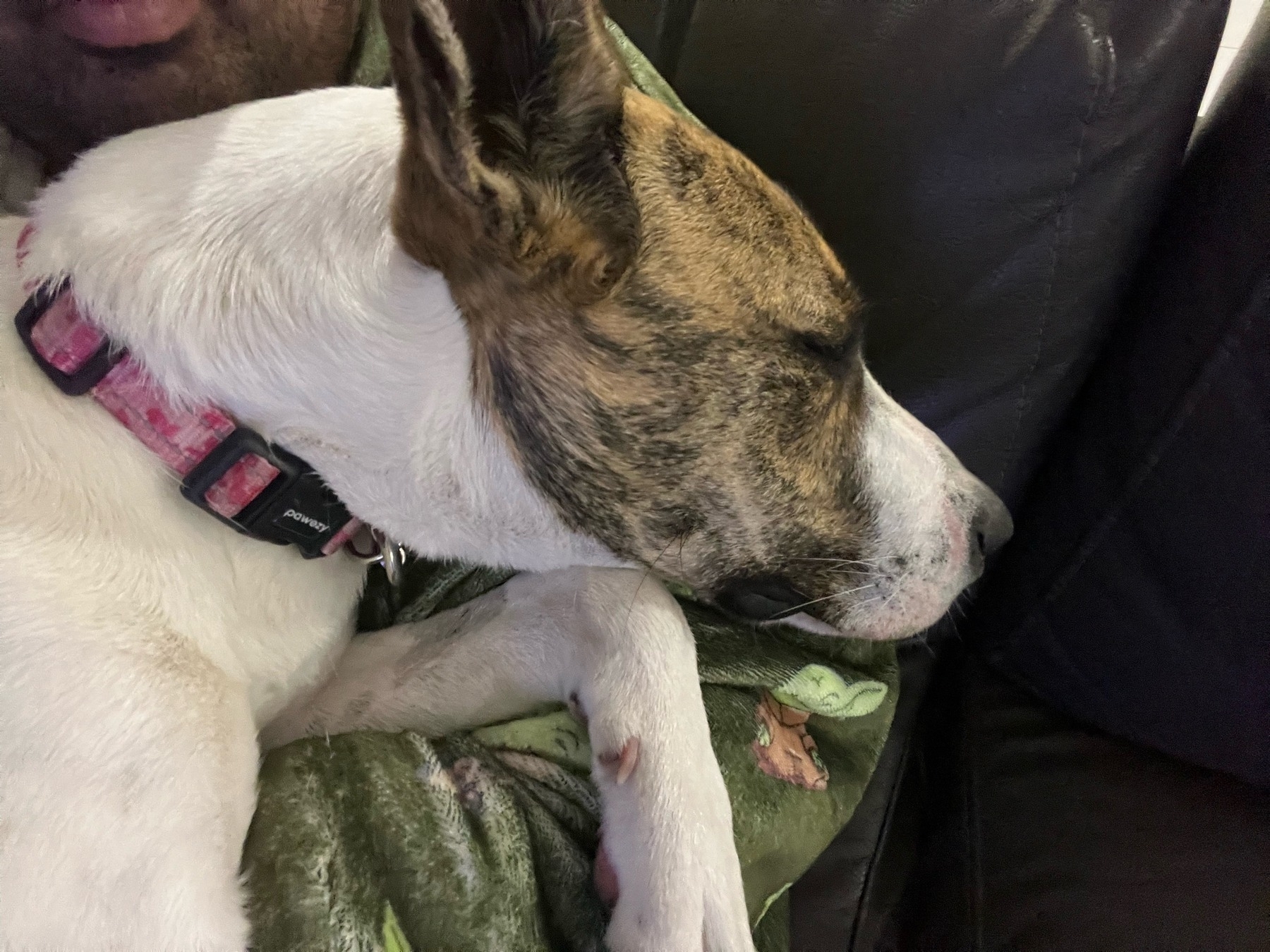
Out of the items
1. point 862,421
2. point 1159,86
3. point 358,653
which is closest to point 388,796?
point 358,653

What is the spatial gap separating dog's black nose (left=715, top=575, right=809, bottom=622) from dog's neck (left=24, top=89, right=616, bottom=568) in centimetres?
30

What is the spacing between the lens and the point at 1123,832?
1452 millimetres

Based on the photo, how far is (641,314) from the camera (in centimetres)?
97

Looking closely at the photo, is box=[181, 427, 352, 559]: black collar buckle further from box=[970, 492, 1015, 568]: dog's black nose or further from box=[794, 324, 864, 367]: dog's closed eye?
box=[970, 492, 1015, 568]: dog's black nose

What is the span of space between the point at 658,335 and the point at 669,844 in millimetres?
622

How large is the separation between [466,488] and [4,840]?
0.59m

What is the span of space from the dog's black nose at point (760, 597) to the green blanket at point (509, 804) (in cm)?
17

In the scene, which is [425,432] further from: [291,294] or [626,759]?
[626,759]

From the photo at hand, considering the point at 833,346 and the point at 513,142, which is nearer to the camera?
the point at 513,142

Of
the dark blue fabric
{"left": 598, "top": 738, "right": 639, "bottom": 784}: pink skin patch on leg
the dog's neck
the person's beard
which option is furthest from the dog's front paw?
the person's beard

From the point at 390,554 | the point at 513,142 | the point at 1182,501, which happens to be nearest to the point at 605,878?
the point at 390,554

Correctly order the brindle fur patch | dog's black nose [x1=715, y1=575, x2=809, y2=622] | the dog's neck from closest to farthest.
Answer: the brindle fur patch, the dog's neck, dog's black nose [x1=715, y1=575, x2=809, y2=622]

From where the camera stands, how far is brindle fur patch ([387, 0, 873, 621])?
0.84 m

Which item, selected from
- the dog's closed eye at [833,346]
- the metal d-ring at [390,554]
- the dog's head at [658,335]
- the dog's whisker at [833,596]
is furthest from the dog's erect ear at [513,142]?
the dog's whisker at [833,596]
